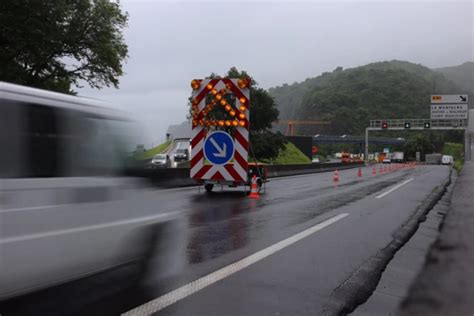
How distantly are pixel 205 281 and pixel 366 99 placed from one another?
126 m

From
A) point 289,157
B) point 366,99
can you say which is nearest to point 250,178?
point 289,157

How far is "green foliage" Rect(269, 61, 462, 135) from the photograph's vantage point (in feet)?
379

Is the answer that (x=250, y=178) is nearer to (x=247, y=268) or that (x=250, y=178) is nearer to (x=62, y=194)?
(x=247, y=268)

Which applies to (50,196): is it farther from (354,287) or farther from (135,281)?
(354,287)

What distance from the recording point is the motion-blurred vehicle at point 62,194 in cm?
415

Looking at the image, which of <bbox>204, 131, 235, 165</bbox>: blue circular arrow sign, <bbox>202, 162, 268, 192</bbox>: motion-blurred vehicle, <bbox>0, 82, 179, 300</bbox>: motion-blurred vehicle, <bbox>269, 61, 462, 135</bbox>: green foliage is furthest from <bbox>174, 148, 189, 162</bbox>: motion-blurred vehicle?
<bbox>269, 61, 462, 135</bbox>: green foliage

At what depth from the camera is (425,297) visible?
5766mm

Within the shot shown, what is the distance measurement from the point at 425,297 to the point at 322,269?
4.65ft

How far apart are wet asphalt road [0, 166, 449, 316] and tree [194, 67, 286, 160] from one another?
35.4 meters

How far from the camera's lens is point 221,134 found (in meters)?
16.8

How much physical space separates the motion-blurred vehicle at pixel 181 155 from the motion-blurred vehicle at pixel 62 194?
45.6 metres

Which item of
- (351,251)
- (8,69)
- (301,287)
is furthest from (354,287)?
(8,69)

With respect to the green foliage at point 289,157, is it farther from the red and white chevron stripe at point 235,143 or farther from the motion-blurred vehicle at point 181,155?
the red and white chevron stripe at point 235,143

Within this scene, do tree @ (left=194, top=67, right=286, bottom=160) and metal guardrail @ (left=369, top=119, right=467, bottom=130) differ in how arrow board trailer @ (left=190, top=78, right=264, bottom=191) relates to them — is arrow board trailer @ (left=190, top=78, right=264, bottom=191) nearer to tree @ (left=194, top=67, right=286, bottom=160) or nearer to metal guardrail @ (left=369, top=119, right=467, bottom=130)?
tree @ (left=194, top=67, right=286, bottom=160)
